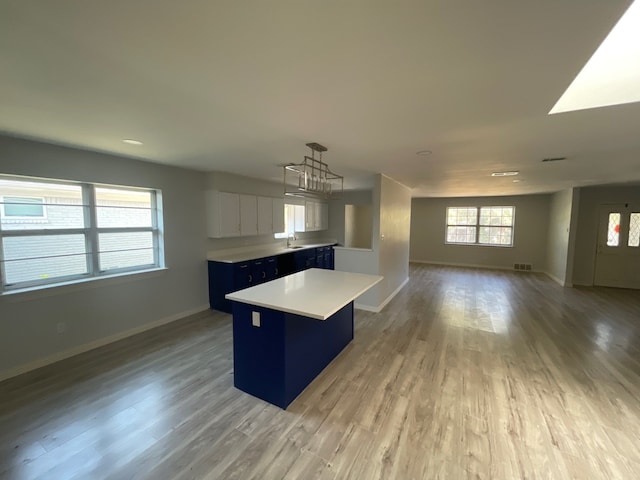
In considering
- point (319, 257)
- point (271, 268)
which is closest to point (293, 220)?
point (319, 257)

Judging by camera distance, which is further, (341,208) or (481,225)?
(481,225)

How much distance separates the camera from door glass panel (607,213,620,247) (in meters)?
6.40

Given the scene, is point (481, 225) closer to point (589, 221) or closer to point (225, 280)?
point (589, 221)

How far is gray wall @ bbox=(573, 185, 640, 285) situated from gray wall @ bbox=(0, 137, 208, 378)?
8681 mm

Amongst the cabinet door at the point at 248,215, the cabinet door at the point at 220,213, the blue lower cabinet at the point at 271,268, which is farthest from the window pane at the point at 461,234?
the cabinet door at the point at 220,213

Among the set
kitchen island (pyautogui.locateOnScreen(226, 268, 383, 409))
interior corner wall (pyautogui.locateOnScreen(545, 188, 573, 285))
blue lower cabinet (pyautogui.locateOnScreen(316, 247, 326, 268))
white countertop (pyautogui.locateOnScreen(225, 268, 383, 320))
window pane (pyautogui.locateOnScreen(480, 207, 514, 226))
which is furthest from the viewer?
window pane (pyautogui.locateOnScreen(480, 207, 514, 226))

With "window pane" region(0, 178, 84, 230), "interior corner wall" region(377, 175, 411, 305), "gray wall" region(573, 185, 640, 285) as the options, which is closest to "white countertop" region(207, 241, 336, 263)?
"window pane" region(0, 178, 84, 230)

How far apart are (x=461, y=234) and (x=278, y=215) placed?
6.67 m

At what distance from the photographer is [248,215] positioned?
17.4 ft

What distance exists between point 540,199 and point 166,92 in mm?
10045

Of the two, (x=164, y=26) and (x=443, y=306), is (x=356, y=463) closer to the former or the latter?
(x=164, y=26)

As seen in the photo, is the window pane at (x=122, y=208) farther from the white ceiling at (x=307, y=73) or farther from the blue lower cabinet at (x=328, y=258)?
the blue lower cabinet at (x=328, y=258)

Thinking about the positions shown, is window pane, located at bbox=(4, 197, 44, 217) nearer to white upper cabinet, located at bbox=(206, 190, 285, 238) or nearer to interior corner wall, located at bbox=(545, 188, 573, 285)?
white upper cabinet, located at bbox=(206, 190, 285, 238)

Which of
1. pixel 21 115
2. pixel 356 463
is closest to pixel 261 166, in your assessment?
pixel 21 115
